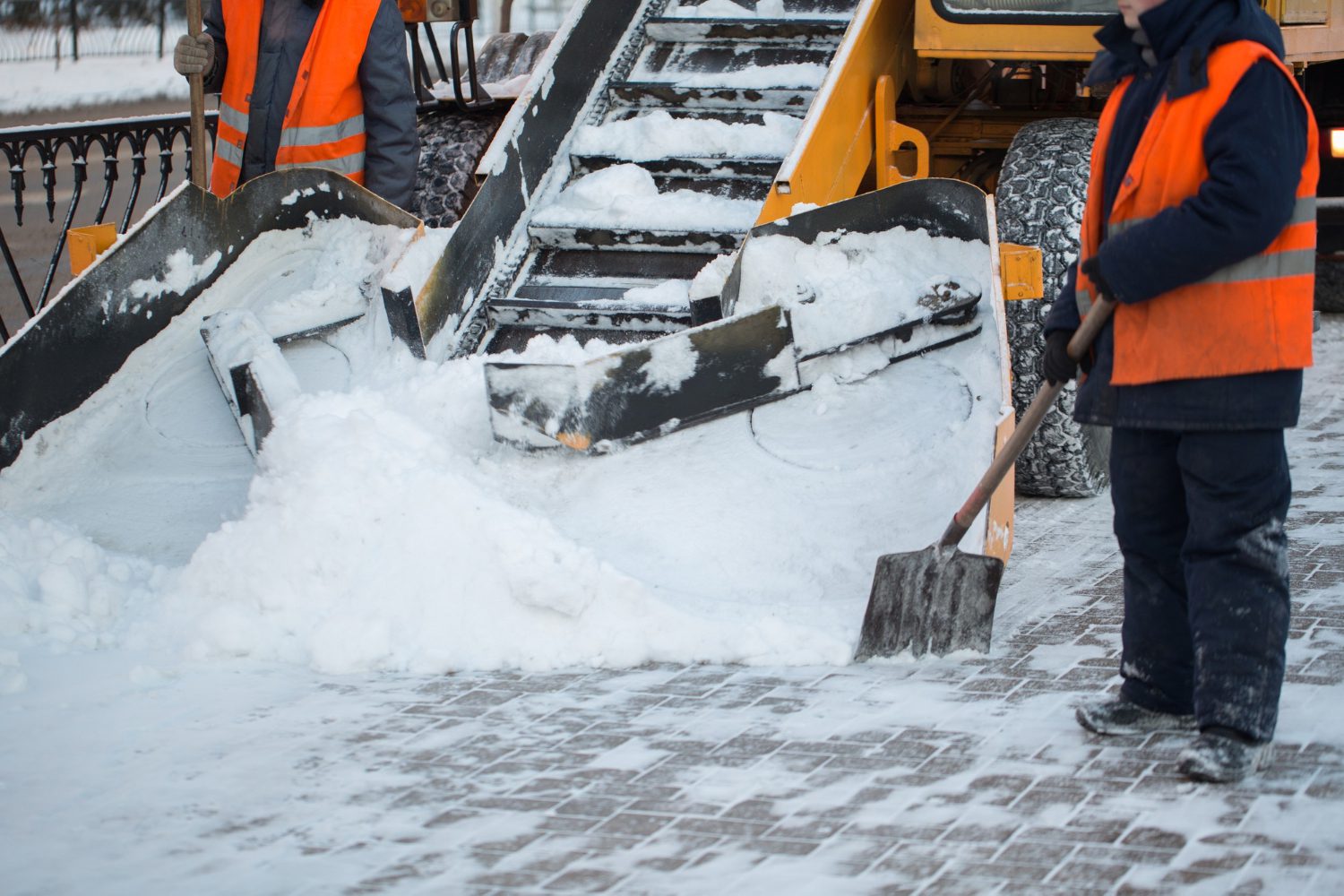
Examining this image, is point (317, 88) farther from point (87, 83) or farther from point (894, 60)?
point (87, 83)

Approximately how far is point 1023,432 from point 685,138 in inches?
88.4

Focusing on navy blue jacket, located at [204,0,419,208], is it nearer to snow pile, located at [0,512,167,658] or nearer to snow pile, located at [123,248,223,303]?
snow pile, located at [123,248,223,303]

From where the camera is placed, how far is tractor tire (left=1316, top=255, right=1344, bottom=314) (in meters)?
7.63

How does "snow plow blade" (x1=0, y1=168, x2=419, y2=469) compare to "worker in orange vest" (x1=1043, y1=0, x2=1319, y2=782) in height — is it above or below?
below

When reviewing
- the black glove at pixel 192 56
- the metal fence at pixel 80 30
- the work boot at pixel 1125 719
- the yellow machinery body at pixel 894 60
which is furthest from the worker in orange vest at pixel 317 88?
Answer: the metal fence at pixel 80 30

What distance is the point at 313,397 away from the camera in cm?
396

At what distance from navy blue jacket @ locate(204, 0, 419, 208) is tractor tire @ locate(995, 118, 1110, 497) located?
1.97 metres

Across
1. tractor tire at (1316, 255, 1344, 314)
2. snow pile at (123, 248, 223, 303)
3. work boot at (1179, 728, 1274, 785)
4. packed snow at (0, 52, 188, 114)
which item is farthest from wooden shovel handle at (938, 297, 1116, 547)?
packed snow at (0, 52, 188, 114)

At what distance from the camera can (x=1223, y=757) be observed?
2617 mm

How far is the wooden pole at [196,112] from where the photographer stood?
4676 millimetres

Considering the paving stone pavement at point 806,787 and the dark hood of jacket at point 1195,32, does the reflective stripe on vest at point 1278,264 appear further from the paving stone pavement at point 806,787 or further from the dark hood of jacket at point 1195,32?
the paving stone pavement at point 806,787

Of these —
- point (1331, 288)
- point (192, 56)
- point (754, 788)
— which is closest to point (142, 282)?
point (192, 56)

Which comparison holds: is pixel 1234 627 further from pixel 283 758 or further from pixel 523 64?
A: pixel 523 64

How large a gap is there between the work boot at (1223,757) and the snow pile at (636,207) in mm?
2323
